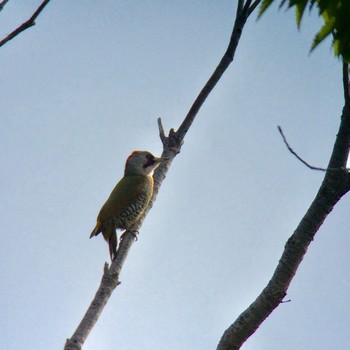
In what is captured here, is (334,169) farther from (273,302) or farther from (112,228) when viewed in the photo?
(112,228)

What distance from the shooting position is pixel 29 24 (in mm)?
2355

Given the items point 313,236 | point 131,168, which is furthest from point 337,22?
point 131,168

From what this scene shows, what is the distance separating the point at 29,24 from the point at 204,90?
2.55 meters

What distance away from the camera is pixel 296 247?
2893 millimetres

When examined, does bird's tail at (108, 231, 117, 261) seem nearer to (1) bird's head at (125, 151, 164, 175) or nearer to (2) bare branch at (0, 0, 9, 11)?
(1) bird's head at (125, 151, 164, 175)

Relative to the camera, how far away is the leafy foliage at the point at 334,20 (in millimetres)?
1864

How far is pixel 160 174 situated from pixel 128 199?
2.33 meters

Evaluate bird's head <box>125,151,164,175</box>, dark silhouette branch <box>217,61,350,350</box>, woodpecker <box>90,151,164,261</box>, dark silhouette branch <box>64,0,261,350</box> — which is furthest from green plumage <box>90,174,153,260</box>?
dark silhouette branch <box>217,61,350,350</box>

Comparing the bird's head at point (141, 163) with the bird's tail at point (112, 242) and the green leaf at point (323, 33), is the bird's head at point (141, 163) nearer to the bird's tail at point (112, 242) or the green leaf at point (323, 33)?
the bird's tail at point (112, 242)

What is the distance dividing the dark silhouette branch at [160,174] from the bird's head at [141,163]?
→ 2.39 m

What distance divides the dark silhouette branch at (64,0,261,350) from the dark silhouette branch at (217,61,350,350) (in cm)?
77

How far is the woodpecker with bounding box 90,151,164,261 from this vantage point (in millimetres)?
6793

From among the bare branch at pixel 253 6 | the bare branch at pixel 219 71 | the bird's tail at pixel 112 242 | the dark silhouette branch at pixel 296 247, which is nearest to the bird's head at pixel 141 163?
the bird's tail at pixel 112 242

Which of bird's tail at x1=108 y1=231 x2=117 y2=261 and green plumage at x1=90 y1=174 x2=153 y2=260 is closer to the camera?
bird's tail at x1=108 y1=231 x2=117 y2=261
